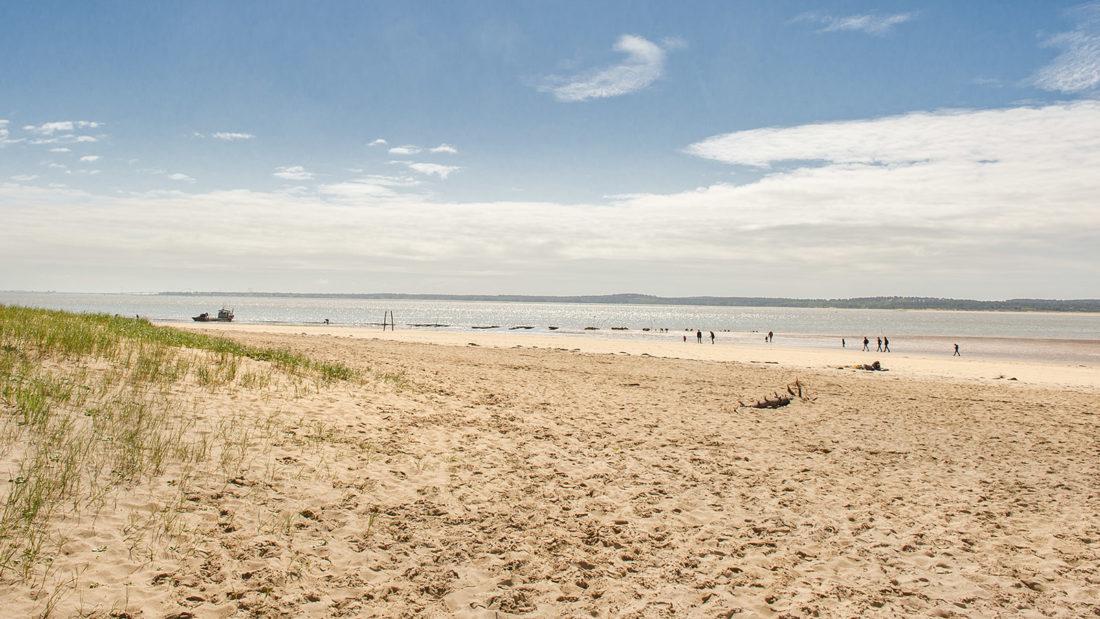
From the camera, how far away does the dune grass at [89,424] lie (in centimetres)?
605

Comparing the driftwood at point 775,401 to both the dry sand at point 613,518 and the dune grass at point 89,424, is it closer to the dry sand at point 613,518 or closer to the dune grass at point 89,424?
the dry sand at point 613,518

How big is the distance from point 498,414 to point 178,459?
6.41 metres

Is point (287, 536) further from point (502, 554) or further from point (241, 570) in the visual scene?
point (502, 554)

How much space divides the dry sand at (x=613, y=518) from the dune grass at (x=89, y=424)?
1.47ft

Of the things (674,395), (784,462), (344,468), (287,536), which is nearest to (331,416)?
(344,468)

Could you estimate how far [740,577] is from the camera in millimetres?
6461

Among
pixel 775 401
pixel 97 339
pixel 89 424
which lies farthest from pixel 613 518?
pixel 97 339

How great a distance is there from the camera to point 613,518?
312 inches

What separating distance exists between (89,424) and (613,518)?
6.97 meters

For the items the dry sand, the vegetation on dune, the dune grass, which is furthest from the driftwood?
the dune grass

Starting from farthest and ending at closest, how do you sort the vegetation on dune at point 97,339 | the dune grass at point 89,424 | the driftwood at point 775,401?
the driftwood at point 775,401 < the vegetation on dune at point 97,339 < the dune grass at point 89,424

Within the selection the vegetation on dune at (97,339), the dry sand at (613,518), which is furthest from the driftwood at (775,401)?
the vegetation on dune at (97,339)

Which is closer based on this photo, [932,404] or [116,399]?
[116,399]

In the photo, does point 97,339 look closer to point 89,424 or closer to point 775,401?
point 89,424
